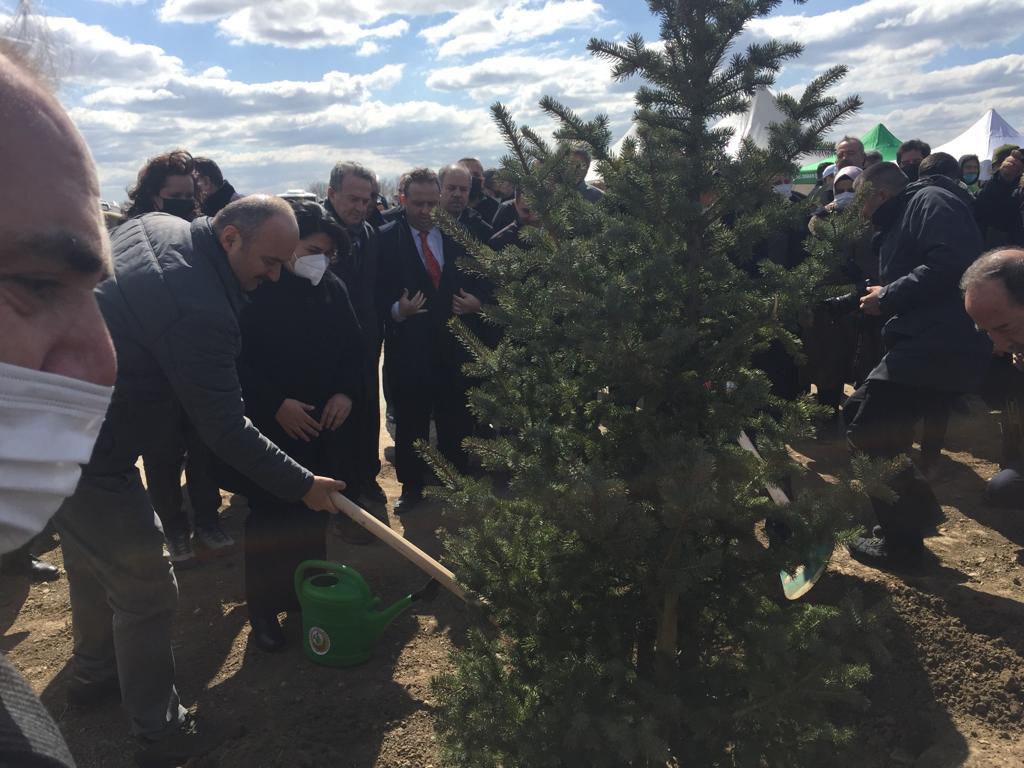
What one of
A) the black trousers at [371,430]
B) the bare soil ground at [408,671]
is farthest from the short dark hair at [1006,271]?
the black trousers at [371,430]

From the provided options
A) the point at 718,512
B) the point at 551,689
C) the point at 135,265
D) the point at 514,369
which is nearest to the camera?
the point at 718,512

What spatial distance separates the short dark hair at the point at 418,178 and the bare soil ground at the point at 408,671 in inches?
97.7

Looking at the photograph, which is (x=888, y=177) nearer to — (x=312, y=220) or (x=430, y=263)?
(x=430, y=263)

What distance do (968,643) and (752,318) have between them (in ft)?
7.31

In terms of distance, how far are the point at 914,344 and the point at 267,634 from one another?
12.1 ft

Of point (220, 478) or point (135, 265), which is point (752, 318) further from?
point (220, 478)

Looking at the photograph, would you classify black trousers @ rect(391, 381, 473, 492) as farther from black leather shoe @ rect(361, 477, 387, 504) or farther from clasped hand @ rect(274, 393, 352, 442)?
clasped hand @ rect(274, 393, 352, 442)

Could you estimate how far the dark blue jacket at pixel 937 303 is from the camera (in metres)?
4.02

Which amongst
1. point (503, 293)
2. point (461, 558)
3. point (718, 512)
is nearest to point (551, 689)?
point (461, 558)

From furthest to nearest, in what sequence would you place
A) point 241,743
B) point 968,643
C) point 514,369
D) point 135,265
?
point 968,643
point 241,743
point 135,265
point 514,369

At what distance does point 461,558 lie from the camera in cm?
234

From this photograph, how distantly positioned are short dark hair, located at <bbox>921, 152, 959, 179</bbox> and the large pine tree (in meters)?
4.78

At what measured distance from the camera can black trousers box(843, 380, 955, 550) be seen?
13.1 feet

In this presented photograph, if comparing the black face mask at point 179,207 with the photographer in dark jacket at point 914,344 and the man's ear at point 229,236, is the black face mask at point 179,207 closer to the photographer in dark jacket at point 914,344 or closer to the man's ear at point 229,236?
the man's ear at point 229,236
